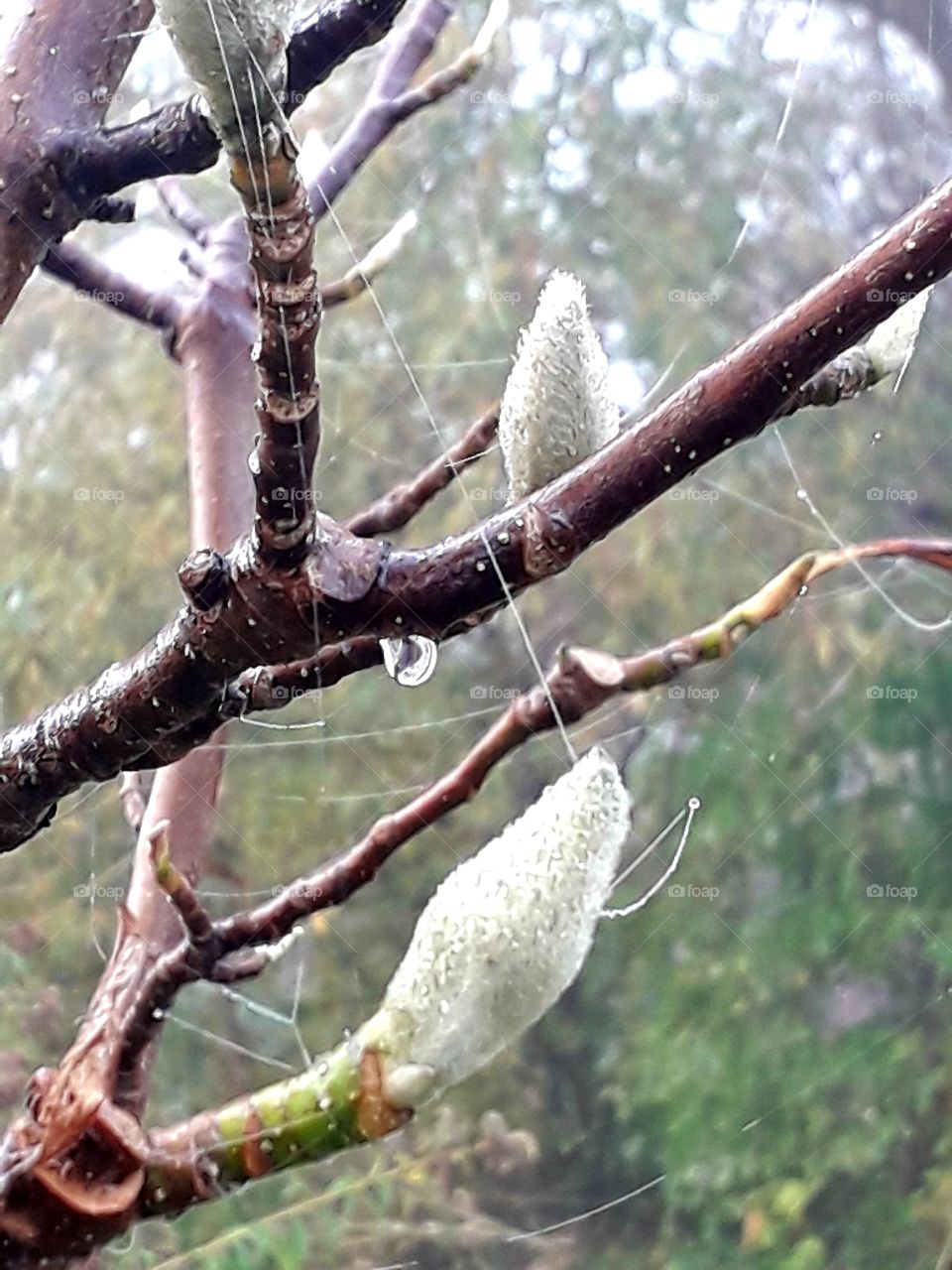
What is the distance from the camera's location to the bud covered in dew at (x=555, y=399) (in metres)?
0.21

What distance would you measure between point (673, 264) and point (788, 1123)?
42 centimetres

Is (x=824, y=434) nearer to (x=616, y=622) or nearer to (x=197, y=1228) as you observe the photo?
(x=616, y=622)

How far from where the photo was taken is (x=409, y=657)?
0.77ft

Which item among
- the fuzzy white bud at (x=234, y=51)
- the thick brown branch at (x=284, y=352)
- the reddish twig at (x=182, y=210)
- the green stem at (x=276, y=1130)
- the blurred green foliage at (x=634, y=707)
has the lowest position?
the blurred green foliage at (x=634, y=707)

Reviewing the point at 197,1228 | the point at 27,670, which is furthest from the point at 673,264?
the point at 197,1228

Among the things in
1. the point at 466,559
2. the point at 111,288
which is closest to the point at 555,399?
the point at 466,559

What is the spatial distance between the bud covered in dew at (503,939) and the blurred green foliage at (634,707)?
32cm

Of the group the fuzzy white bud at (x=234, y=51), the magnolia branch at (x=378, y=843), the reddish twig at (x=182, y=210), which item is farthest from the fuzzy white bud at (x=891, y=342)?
the reddish twig at (x=182, y=210)

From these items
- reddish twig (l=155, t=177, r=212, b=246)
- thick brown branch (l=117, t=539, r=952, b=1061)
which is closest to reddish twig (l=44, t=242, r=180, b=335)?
reddish twig (l=155, t=177, r=212, b=246)

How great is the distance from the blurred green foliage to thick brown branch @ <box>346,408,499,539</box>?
186 millimetres

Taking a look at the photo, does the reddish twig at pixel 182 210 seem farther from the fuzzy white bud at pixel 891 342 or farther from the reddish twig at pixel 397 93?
the fuzzy white bud at pixel 891 342

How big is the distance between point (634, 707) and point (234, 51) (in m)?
0.49

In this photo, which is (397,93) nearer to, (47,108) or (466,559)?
(47,108)

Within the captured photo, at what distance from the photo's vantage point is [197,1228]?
569 mm
